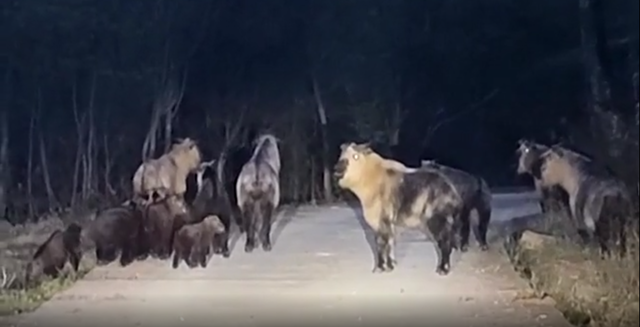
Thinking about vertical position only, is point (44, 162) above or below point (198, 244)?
above

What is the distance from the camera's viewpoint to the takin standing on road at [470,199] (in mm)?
1335

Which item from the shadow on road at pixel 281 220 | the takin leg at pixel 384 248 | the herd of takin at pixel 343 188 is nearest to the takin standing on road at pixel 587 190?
the herd of takin at pixel 343 188

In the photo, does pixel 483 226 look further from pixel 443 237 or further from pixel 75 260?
pixel 75 260

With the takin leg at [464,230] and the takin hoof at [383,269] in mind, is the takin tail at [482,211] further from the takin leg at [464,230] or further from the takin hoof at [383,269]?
the takin hoof at [383,269]

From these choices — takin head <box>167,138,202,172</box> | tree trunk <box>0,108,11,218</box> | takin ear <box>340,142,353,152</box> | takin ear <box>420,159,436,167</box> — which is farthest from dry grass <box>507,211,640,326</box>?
tree trunk <box>0,108,11,218</box>

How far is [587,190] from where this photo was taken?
1.33 m

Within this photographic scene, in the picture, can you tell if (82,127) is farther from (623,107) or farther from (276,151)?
(623,107)

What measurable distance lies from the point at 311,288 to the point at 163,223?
0.79 feet

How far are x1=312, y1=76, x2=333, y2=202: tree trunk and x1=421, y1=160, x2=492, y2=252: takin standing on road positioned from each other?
138 mm

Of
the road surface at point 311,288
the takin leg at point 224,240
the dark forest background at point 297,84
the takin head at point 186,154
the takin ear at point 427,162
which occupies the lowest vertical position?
the road surface at point 311,288

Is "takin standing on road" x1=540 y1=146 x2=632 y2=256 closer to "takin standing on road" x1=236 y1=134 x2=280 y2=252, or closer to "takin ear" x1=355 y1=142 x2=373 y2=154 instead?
"takin ear" x1=355 y1=142 x2=373 y2=154

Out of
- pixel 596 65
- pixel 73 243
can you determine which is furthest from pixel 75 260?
pixel 596 65

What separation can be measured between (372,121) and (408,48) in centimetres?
12

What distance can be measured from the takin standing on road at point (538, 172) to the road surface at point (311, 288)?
0.02 meters
